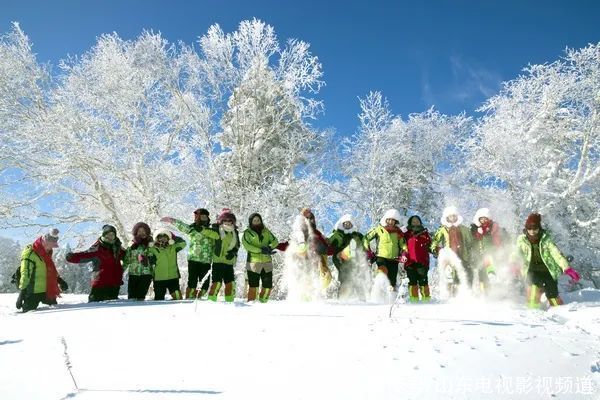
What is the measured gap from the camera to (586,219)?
1875 centimetres

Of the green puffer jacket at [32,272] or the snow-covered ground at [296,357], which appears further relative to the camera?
the green puffer jacket at [32,272]

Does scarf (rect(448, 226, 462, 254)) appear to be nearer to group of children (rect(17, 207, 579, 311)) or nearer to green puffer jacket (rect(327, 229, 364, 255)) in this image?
group of children (rect(17, 207, 579, 311))

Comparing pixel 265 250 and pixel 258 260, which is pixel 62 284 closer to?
pixel 258 260

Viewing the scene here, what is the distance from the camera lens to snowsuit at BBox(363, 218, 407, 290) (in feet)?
26.6

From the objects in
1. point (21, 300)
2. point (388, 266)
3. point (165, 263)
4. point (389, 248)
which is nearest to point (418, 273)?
point (388, 266)

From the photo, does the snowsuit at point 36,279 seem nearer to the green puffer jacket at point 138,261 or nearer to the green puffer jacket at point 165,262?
the green puffer jacket at point 138,261

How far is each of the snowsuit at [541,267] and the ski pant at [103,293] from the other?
659 centimetres

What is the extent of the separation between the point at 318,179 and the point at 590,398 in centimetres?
1257

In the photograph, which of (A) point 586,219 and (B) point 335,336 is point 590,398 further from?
(A) point 586,219

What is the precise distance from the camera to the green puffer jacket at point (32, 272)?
21.4ft

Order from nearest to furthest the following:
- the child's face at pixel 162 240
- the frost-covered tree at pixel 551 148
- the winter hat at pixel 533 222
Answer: the winter hat at pixel 533 222 < the child's face at pixel 162 240 < the frost-covered tree at pixel 551 148

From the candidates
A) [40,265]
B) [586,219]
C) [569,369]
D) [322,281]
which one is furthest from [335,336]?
A: [586,219]

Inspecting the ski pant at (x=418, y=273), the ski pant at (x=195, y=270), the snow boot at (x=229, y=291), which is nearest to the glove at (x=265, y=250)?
the snow boot at (x=229, y=291)

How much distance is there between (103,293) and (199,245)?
178cm
